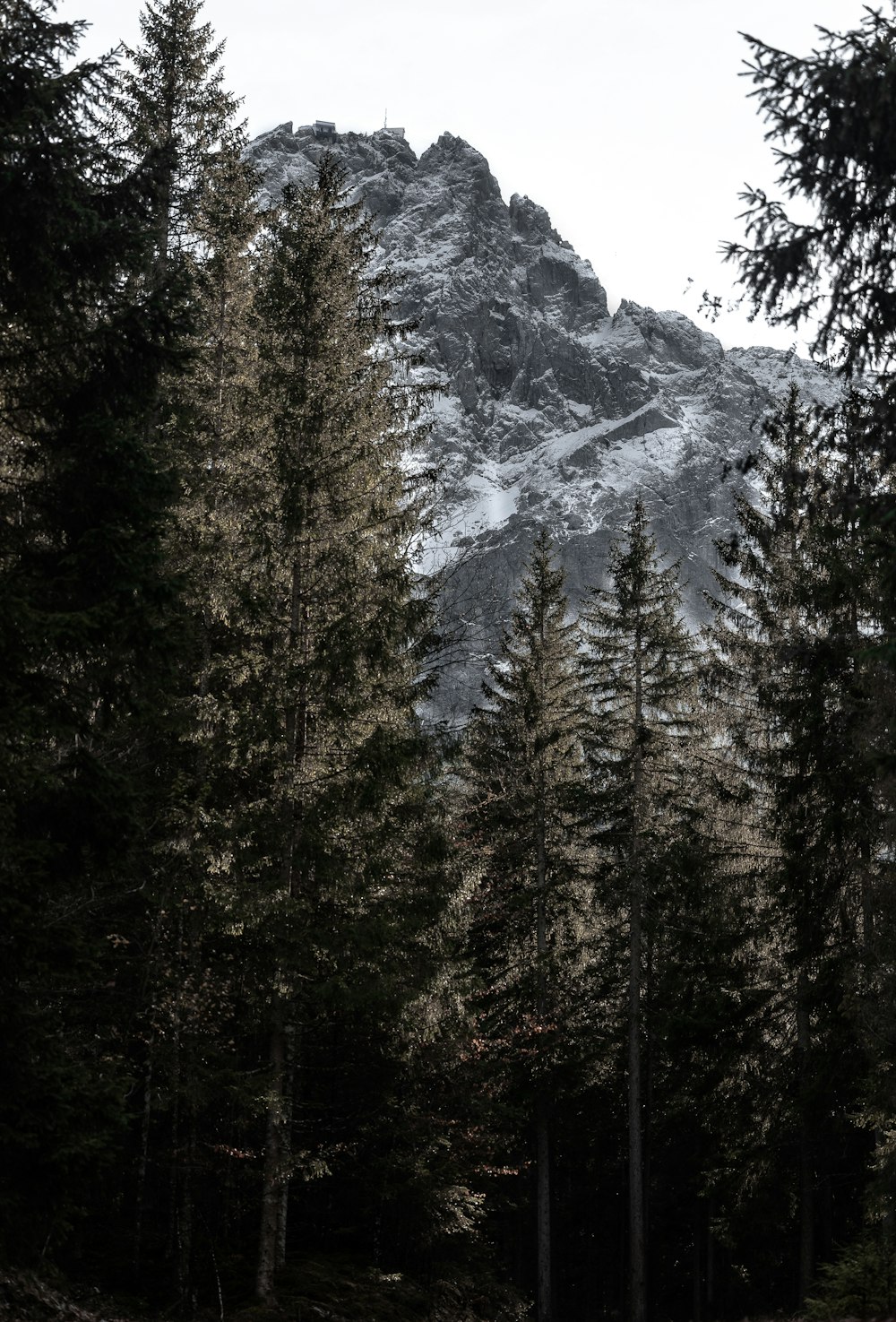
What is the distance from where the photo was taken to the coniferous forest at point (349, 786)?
7285 mm

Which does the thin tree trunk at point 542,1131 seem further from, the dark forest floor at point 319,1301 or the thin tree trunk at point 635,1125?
the dark forest floor at point 319,1301

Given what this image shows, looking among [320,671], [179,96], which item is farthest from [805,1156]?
[179,96]

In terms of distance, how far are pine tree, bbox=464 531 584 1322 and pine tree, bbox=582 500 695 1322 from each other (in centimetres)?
69

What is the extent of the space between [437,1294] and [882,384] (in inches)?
492

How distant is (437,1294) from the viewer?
14195 mm

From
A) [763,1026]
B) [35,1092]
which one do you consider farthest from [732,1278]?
[35,1092]

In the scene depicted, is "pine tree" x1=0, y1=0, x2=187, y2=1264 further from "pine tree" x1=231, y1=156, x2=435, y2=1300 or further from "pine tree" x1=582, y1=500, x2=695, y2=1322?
"pine tree" x1=582, y1=500, x2=695, y2=1322

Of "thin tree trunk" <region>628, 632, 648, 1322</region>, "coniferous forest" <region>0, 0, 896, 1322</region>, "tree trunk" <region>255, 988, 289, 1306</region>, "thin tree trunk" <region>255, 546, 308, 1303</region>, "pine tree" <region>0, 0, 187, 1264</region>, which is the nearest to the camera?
"pine tree" <region>0, 0, 187, 1264</region>

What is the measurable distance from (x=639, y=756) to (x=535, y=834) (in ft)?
9.35

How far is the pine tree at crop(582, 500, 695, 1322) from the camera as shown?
67.6ft

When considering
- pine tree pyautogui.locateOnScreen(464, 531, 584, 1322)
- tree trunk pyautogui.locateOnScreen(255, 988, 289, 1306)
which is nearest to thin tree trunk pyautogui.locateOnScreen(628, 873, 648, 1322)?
pine tree pyautogui.locateOnScreen(464, 531, 584, 1322)

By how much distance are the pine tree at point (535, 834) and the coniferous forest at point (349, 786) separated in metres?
0.10

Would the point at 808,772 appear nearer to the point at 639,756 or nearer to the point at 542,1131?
the point at 639,756

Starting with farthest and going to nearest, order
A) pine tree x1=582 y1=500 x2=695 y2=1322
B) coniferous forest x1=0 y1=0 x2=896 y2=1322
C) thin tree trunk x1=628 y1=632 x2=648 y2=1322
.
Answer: pine tree x1=582 y1=500 x2=695 y2=1322 < thin tree trunk x1=628 y1=632 x2=648 y2=1322 < coniferous forest x1=0 y1=0 x2=896 y2=1322
